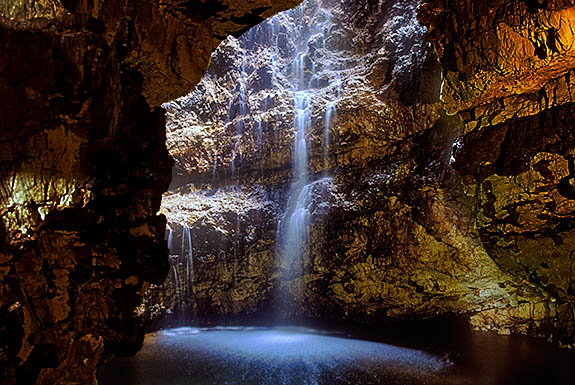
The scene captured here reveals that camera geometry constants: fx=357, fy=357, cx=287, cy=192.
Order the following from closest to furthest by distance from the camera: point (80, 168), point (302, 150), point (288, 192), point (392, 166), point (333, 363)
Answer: point (80, 168)
point (333, 363)
point (392, 166)
point (302, 150)
point (288, 192)

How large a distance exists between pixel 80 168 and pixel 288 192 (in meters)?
9.63

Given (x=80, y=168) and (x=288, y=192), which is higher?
(x=288, y=192)

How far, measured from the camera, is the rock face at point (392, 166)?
20.1ft

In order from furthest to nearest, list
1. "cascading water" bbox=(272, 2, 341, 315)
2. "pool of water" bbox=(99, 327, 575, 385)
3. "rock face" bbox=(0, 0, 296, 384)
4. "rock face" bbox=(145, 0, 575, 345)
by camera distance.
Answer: "cascading water" bbox=(272, 2, 341, 315) < "pool of water" bbox=(99, 327, 575, 385) < "rock face" bbox=(145, 0, 575, 345) < "rock face" bbox=(0, 0, 296, 384)

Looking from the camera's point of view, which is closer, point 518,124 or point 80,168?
point 80,168

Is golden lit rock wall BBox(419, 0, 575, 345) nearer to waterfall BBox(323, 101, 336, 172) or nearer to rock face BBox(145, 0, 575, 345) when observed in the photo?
rock face BBox(145, 0, 575, 345)

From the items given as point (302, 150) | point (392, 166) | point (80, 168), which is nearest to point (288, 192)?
point (302, 150)

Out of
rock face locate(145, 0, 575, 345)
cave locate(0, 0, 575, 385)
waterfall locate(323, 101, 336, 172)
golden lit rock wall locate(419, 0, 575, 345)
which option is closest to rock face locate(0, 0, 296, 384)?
cave locate(0, 0, 575, 385)

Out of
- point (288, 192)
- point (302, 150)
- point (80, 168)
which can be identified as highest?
point (302, 150)

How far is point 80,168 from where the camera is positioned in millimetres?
3623

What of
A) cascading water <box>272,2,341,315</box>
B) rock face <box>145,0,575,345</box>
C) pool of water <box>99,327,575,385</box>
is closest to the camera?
rock face <box>145,0,575,345</box>

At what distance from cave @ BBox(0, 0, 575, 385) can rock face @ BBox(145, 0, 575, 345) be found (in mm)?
50

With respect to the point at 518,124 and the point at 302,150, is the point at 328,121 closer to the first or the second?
the point at 302,150

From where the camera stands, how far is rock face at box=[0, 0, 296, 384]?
10.2ft
